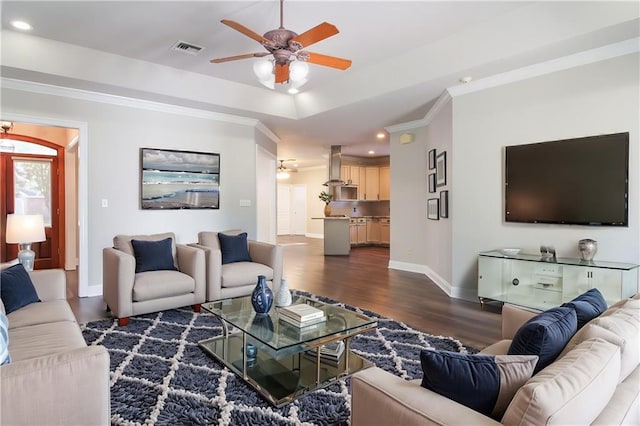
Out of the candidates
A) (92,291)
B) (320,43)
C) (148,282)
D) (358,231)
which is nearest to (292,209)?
(358,231)

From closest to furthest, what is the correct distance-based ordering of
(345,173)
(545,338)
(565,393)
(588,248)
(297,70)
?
(565,393) → (545,338) → (297,70) → (588,248) → (345,173)

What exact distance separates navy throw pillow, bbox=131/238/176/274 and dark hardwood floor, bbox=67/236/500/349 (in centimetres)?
64

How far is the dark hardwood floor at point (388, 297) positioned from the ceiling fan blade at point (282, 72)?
2539 millimetres

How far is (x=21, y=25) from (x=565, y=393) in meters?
4.99

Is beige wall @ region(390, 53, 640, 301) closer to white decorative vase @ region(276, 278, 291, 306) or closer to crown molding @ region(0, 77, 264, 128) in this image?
white decorative vase @ region(276, 278, 291, 306)

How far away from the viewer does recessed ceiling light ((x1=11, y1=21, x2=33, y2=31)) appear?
11.4ft

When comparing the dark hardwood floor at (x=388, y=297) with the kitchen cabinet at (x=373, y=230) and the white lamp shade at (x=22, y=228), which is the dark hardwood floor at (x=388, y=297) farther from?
the kitchen cabinet at (x=373, y=230)

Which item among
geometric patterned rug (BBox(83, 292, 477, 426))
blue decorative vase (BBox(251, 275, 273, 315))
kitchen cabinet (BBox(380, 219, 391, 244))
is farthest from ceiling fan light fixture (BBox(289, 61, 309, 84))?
kitchen cabinet (BBox(380, 219, 391, 244))

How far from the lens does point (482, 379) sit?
1129mm

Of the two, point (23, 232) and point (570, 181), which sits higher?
point (570, 181)


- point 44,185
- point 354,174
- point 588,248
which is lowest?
point 588,248

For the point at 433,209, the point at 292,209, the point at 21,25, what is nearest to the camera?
the point at 21,25

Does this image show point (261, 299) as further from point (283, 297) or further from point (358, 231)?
point (358, 231)

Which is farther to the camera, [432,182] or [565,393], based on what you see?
[432,182]
